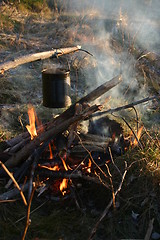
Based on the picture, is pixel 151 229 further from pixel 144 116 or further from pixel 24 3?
pixel 24 3

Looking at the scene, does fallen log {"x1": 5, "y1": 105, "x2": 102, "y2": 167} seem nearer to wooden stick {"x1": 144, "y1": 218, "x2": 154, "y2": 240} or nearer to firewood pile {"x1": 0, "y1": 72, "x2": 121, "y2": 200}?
firewood pile {"x1": 0, "y1": 72, "x2": 121, "y2": 200}

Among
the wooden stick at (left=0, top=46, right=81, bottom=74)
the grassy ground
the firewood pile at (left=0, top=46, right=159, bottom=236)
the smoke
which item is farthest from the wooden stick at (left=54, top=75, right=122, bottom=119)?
the smoke

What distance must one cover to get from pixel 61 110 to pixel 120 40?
4547 millimetres

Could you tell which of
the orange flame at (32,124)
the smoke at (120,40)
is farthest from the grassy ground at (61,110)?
the orange flame at (32,124)

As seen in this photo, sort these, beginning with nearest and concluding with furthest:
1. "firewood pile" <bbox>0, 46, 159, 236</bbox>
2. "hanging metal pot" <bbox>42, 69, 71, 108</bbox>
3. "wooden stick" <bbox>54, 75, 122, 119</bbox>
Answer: "firewood pile" <bbox>0, 46, 159, 236</bbox>, "wooden stick" <bbox>54, 75, 122, 119</bbox>, "hanging metal pot" <bbox>42, 69, 71, 108</bbox>

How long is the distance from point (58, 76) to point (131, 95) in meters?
3.32

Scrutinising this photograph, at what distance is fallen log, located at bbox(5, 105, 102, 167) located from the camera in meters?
2.85

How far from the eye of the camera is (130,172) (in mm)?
2967

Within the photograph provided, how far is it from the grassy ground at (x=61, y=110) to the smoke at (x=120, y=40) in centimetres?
6

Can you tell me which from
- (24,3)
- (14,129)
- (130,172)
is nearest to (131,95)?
(14,129)

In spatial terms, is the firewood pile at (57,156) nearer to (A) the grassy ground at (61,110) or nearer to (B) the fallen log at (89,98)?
(B) the fallen log at (89,98)

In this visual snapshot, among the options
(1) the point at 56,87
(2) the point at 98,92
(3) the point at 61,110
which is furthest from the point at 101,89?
(3) the point at 61,110

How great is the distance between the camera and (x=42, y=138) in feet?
9.57

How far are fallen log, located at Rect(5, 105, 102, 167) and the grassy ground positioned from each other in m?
0.26
